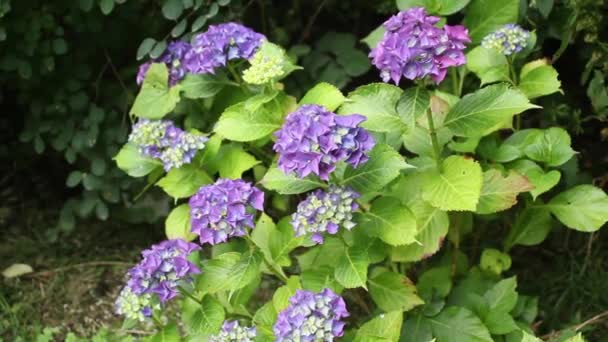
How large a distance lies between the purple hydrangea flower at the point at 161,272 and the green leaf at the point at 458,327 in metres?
0.71

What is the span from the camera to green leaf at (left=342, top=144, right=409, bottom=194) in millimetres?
1817

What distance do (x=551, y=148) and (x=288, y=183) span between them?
734 mm

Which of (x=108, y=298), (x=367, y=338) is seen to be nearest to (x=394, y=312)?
(x=367, y=338)

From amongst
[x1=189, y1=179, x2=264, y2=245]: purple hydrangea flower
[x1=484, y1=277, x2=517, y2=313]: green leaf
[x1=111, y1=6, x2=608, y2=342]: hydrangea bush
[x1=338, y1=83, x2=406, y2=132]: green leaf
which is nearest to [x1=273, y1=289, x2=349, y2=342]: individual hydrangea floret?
[x1=111, y1=6, x2=608, y2=342]: hydrangea bush

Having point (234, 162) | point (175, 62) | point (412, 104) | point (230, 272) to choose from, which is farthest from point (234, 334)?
point (175, 62)

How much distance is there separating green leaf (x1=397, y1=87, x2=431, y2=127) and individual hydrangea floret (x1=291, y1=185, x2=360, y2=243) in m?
0.22

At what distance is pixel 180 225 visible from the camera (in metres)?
2.23

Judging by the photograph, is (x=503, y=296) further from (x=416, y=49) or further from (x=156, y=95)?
(x=156, y=95)

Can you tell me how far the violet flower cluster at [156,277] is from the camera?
1898 mm

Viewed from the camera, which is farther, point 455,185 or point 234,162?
point 234,162

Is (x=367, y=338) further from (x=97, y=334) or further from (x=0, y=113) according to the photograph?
(x=0, y=113)

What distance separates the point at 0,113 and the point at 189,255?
1563 millimetres

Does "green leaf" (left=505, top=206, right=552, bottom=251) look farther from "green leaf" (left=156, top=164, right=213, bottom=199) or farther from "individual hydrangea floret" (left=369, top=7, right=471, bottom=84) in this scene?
"green leaf" (left=156, top=164, right=213, bottom=199)

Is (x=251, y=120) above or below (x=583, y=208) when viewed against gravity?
above
